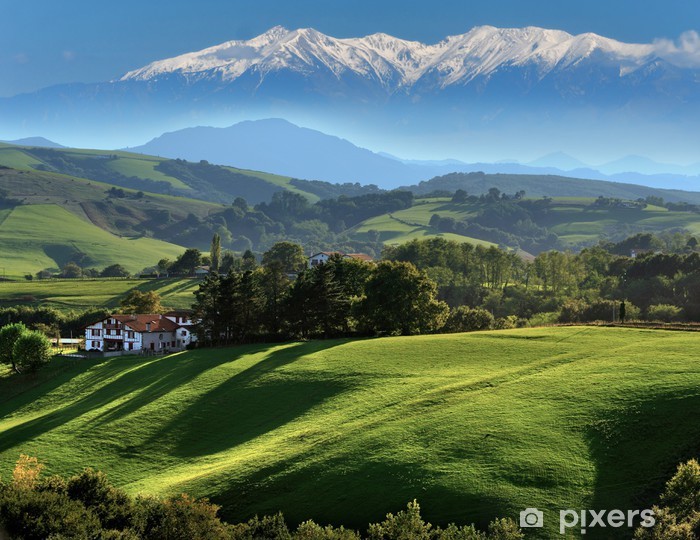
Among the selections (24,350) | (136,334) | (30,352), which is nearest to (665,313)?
(136,334)

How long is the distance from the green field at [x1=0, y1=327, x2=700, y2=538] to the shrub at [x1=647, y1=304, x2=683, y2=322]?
47.1 meters

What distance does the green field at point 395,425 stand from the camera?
5050 centimetres

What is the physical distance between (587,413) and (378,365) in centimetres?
2808

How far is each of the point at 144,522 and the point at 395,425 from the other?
2225 cm

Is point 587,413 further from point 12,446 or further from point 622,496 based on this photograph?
point 12,446

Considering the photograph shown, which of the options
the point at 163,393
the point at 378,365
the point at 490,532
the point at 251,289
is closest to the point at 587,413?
the point at 490,532

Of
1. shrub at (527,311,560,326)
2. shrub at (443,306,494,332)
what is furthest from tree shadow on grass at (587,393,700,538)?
shrub at (527,311,560,326)

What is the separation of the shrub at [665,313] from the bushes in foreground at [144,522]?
93.7 meters

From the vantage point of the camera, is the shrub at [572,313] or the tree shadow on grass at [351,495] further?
the shrub at [572,313]

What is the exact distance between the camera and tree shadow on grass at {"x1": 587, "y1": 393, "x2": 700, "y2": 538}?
1865 inches

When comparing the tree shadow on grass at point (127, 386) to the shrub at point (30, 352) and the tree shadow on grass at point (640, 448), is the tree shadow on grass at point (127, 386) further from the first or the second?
the tree shadow on grass at point (640, 448)

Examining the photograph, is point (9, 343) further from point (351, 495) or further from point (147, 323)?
point (351, 495)

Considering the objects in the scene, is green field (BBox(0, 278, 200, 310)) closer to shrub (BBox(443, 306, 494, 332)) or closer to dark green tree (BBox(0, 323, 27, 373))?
dark green tree (BBox(0, 323, 27, 373))

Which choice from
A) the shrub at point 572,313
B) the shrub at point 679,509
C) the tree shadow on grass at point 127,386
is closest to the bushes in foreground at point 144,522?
the shrub at point 679,509
